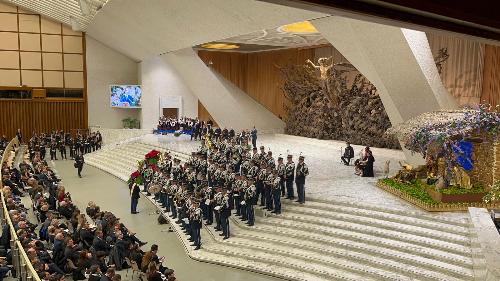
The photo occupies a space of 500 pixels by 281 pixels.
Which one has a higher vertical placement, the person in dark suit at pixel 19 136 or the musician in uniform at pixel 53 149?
the person in dark suit at pixel 19 136

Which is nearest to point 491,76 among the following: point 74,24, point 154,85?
point 154,85

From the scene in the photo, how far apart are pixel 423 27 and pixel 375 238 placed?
25.4 feet

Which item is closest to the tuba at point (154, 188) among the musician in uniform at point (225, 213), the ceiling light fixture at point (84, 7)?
the musician in uniform at point (225, 213)

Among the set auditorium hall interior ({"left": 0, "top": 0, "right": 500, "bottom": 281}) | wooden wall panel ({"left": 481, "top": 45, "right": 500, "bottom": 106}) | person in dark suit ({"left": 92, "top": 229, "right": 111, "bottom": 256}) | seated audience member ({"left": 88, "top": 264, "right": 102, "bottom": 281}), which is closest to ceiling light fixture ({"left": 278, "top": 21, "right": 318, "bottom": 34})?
auditorium hall interior ({"left": 0, "top": 0, "right": 500, "bottom": 281})

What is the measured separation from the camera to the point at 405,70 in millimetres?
11453

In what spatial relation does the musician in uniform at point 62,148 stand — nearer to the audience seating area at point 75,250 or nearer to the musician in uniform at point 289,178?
the audience seating area at point 75,250

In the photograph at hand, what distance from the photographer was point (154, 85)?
87.3 feet

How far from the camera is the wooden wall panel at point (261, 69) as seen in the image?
2653 centimetres

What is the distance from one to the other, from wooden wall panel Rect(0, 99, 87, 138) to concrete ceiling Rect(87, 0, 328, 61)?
5723 millimetres

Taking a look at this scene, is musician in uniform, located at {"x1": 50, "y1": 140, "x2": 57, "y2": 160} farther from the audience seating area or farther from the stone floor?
the audience seating area

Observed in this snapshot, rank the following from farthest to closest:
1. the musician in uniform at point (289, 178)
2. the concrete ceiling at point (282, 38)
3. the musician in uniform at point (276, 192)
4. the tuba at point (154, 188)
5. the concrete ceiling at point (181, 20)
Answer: the concrete ceiling at point (282, 38)
the concrete ceiling at point (181, 20)
the tuba at point (154, 188)
the musician in uniform at point (289, 178)
the musician in uniform at point (276, 192)

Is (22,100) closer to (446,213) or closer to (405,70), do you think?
(405,70)

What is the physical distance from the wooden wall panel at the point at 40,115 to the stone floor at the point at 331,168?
20.4 feet

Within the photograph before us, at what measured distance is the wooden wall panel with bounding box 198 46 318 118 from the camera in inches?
1045
